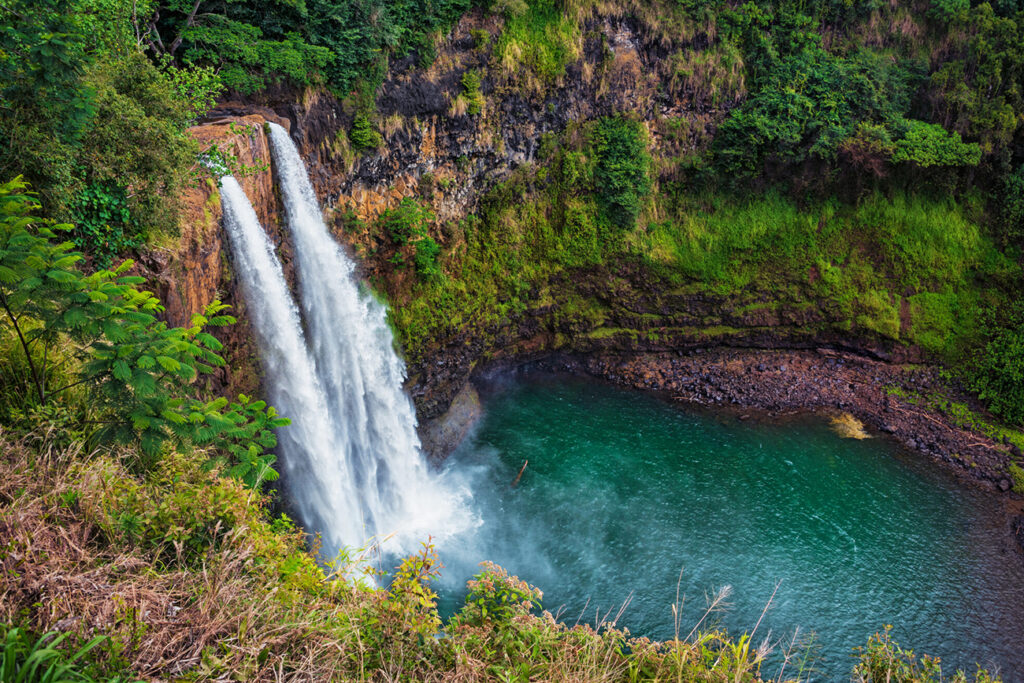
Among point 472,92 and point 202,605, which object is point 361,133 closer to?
point 472,92

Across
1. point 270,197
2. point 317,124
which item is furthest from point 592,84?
point 270,197

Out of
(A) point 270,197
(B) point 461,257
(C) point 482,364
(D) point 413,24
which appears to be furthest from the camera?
(C) point 482,364

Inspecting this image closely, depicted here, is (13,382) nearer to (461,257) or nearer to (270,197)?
(270,197)

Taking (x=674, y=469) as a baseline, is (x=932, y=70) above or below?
above

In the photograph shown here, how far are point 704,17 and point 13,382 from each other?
2235 centimetres

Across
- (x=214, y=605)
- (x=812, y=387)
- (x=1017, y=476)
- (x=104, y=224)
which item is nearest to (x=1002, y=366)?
(x=1017, y=476)

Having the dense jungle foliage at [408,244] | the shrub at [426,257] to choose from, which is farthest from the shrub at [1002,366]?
the shrub at [426,257]

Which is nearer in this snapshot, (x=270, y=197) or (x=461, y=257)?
(x=270, y=197)

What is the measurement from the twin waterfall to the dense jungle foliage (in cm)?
123

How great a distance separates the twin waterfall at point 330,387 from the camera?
1100 cm

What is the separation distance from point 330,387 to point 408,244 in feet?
15.8

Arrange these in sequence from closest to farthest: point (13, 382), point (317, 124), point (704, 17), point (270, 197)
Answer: point (13, 382), point (270, 197), point (317, 124), point (704, 17)

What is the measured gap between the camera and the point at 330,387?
12977 millimetres

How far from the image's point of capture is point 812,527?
47.3 feet
